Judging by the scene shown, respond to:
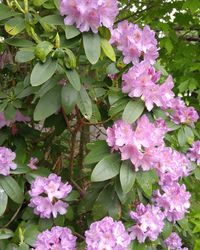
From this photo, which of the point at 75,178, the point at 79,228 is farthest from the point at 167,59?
Answer: the point at 79,228

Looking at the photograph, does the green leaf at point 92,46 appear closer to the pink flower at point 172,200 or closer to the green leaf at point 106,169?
the green leaf at point 106,169

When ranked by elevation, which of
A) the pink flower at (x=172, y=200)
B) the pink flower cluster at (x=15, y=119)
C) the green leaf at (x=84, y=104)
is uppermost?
the green leaf at (x=84, y=104)

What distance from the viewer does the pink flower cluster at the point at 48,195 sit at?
145 cm

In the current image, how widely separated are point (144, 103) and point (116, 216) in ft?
1.33

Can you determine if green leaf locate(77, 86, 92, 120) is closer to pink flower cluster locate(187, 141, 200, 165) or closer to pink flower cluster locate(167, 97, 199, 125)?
pink flower cluster locate(167, 97, 199, 125)

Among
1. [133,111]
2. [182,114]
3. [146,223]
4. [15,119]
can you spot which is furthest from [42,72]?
[182,114]

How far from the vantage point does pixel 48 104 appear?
1.36m

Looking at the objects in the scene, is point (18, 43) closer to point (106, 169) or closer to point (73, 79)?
point (73, 79)

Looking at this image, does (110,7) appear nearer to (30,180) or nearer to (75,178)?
(30,180)

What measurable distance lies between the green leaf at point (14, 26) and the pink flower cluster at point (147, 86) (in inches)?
14.6

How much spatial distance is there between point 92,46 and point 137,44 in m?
0.23

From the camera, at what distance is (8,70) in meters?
1.92

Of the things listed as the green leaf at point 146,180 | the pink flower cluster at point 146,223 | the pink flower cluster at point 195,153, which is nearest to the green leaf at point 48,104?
the green leaf at point 146,180

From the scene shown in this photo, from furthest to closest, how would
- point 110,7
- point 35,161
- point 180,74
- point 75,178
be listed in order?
point 180,74 → point 75,178 → point 35,161 → point 110,7
